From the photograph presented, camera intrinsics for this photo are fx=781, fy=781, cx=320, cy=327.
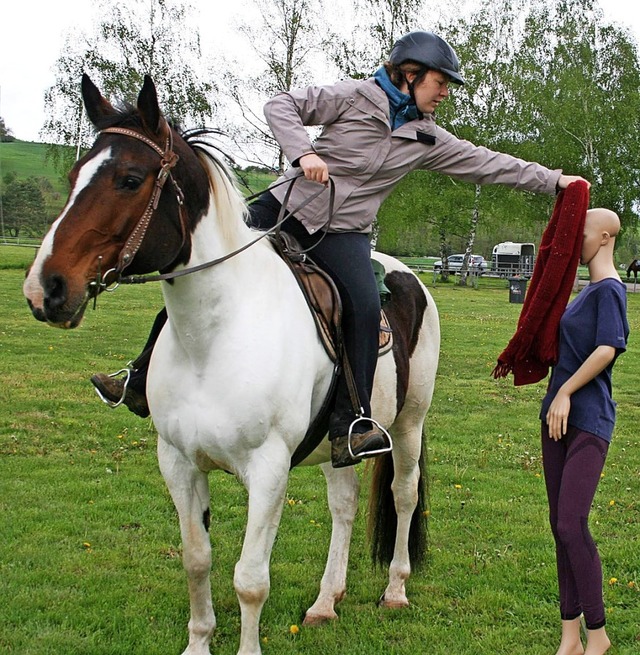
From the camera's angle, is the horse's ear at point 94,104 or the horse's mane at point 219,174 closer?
the horse's ear at point 94,104

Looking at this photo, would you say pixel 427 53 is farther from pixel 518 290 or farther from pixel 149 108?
pixel 518 290

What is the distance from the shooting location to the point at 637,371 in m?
14.7

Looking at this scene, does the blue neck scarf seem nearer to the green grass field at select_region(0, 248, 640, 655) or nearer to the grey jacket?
the grey jacket

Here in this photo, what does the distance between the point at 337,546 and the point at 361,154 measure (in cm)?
254

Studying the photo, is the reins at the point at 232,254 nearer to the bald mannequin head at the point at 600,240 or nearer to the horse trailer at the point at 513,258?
the bald mannequin head at the point at 600,240

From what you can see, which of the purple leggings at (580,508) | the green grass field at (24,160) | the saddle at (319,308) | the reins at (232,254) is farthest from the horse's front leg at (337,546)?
the green grass field at (24,160)

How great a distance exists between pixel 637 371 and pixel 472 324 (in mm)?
6870

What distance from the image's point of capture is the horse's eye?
3.23 meters

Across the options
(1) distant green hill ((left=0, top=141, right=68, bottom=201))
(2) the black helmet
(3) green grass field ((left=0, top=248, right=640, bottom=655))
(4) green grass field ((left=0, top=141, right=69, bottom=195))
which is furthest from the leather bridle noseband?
(1) distant green hill ((left=0, top=141, right=68, bottom=201))

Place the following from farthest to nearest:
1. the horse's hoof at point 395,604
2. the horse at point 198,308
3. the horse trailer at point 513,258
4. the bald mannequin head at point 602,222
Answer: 1. the horse trailer at point 513,258
2. the horse's hoof at point 395,604
3. the bald mannequin head at point 602,222
4. the horse at point 198,308

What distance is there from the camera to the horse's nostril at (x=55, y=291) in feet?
9.85

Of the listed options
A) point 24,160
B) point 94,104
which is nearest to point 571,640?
point 94,104

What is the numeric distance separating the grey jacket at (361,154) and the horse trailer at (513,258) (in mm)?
41170

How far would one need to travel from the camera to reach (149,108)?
3.30 m
